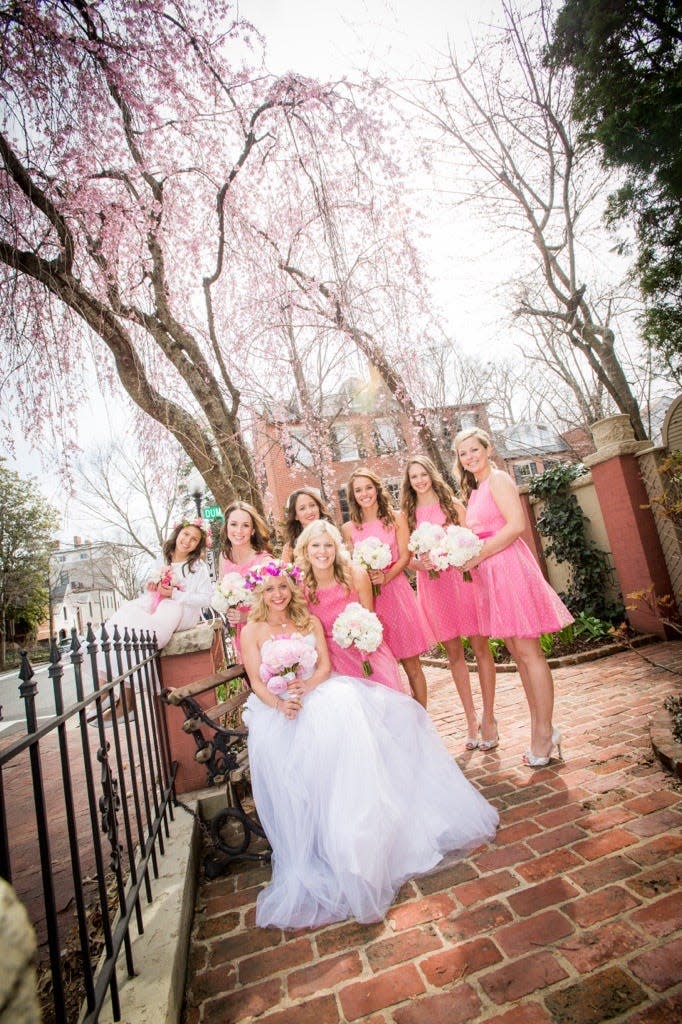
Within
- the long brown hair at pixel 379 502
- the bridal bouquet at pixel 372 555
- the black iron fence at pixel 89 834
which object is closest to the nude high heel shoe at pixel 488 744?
the bridal bouquet at pixel 372 555

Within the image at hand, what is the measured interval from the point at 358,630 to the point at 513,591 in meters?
1.17

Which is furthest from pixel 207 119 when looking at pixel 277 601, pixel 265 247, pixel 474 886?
pixel 474 886

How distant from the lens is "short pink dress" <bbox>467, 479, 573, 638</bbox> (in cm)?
353

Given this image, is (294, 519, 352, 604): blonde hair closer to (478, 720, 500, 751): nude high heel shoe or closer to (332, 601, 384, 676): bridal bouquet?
(332, 601, 384, 676): bridal bouquet

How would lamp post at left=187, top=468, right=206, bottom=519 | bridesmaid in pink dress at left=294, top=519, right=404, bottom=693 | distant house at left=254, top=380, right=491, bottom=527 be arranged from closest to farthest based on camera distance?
bridesmaid in pink dress at left=294, top=519, right=404, bottom=693 < distant house at left=254, top=380, right=491, bottom=527 < lamp post at left=187, top=468, right=206, bottom=519

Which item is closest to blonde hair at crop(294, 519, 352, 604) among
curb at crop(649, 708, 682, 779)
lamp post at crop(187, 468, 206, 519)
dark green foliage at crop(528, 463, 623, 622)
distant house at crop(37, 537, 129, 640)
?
curb at crop(649, 708, 682, 779)

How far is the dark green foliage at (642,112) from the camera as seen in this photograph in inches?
293

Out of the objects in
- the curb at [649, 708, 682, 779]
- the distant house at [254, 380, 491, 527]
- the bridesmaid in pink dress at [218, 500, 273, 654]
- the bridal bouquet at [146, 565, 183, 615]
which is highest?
the distant house at [254, 380, 491, 527]

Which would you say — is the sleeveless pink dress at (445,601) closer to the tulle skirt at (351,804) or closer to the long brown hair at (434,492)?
the long brown hair at (434,492)

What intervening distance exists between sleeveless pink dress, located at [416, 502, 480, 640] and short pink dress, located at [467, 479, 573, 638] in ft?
1.05

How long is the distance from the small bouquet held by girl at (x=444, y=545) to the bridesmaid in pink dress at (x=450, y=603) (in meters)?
0.14

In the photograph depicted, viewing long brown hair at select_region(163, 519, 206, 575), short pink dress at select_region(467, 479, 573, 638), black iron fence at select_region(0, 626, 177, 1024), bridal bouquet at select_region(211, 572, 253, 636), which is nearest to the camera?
black iron fence at select_region(0, 626, 177, 1024)

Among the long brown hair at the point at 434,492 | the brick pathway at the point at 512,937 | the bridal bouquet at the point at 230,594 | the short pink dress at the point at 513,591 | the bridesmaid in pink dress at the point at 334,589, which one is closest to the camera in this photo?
the brick pathway at the point at 512,937

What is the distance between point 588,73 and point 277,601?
34.3ft
